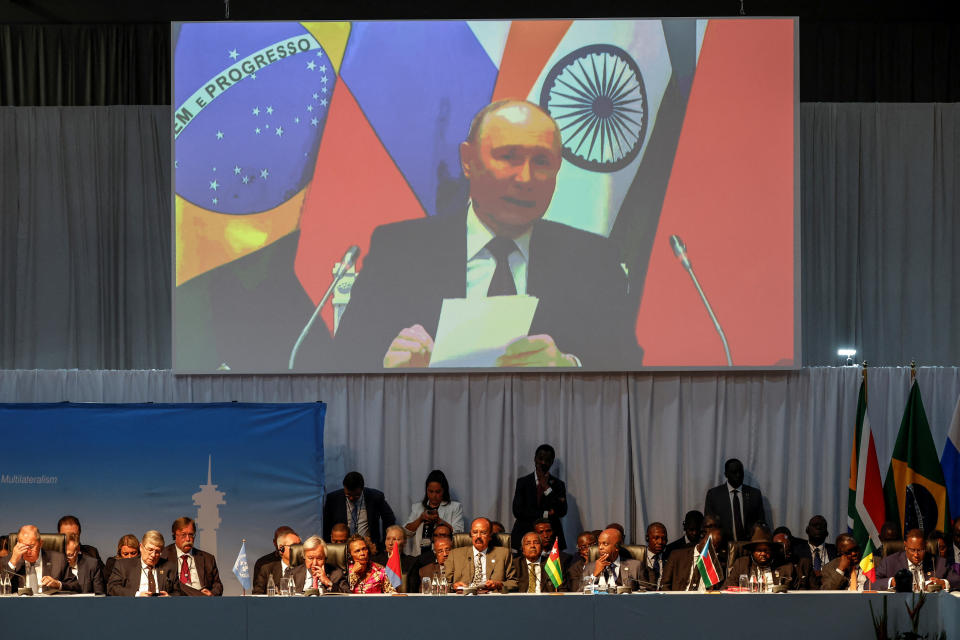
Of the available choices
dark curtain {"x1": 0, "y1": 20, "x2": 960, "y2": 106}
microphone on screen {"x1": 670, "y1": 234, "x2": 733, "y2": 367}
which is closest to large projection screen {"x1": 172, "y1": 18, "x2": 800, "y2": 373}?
microphone on screen {"x1": 670, "y1": 234, "x2": 733, "y2": 367}

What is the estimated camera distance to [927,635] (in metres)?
6.14

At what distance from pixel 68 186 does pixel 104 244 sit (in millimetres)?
606

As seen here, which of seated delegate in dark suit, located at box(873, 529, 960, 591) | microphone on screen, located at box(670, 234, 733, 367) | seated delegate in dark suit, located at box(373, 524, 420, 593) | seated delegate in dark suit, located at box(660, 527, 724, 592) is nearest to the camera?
seated delegate in dark suit, located at box(873, 529, 960, 591)

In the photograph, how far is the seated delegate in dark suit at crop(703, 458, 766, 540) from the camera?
9602 millimetres

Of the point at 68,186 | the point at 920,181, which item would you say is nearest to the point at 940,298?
the point at 920,181

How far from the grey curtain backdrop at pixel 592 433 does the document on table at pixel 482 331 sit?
1.17 ft

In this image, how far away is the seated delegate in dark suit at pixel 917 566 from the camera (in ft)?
21.8

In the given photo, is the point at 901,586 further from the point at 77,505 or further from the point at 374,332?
the point at 77,505

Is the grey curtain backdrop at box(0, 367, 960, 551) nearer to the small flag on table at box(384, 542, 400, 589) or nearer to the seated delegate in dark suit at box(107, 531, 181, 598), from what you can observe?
the seated delegate in dark suit at box(107, 531, 181, 598)

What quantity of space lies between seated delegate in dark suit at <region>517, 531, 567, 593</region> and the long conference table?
1.24m

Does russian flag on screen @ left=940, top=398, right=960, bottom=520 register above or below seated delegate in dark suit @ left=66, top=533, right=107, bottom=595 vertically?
above

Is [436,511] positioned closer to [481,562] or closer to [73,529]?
[481,562]

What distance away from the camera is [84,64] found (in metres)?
11.0

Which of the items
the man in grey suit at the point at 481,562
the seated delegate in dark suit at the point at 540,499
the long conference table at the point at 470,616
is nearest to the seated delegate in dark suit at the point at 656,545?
the seated delegate in dark suit at the point at 540,499
